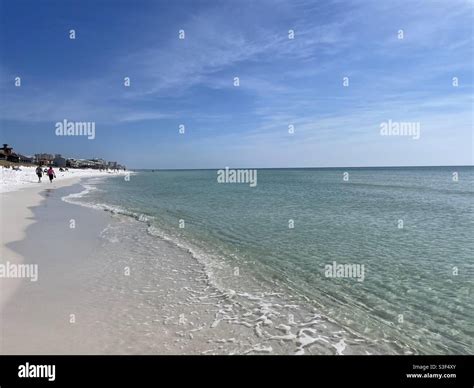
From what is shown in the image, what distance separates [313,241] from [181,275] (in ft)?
23.5

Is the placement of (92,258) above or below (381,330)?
above

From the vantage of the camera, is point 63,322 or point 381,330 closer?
point 63,322

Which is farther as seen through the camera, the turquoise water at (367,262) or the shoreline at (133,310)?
the turquoise water at (367,262)

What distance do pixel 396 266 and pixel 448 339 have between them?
4.90 metres

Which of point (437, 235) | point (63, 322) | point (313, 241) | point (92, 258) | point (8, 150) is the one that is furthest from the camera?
point (8, 150)

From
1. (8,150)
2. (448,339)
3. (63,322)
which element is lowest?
(448,339)

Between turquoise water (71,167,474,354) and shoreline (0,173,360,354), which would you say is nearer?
shoreline (0,173,360,354)

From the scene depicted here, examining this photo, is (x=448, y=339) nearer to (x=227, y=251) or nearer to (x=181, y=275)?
(x=181, y=275)

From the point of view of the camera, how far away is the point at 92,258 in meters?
10.5

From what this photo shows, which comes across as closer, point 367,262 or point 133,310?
point 133,310

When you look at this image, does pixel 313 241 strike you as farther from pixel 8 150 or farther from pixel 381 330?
pixel 8 150

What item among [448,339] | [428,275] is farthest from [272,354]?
[428,275]
